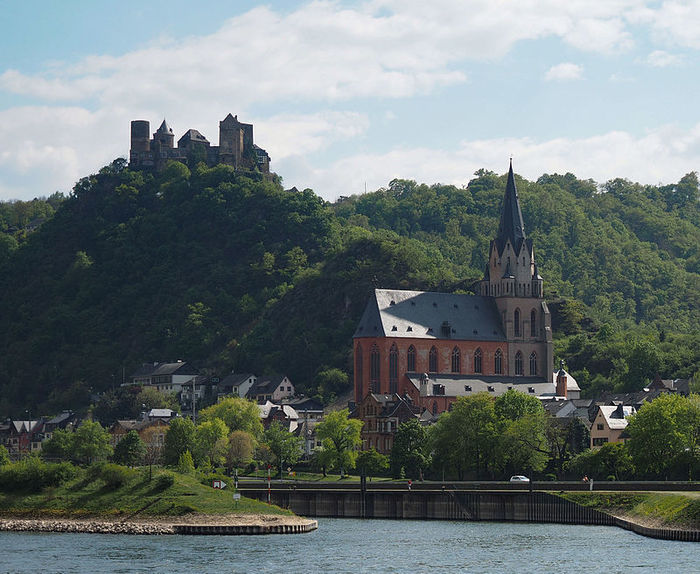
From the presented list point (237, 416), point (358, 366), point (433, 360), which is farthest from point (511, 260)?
point (237, 416)

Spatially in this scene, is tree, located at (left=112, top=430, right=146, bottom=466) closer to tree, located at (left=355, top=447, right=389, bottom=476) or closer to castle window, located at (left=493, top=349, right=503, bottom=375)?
tree, located at (left=355, top=447, right=389, bottom=476)

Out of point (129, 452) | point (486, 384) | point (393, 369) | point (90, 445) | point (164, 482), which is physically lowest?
point (164, 482)

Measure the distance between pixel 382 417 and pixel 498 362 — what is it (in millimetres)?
27557

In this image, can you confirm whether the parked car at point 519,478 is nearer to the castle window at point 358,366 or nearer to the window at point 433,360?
the castle window at point 358,366

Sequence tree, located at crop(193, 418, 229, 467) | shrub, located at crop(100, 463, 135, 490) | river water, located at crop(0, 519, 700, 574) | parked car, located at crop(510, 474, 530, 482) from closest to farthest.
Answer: river water, located at crop(0, 519, 700, 574)
shrub, located at crop(100, 463, 135, 490)
parked car, located at crop(510, 474, 530, 482)
tree, located at crop(193, 418, 229, 467)

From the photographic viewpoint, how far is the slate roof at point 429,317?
566ft

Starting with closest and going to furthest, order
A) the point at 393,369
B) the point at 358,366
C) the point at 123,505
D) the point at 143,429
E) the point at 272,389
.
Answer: the point at 123,505
the point at 143,429
the point at 393,369
the point at 358,366
the point at 272,389

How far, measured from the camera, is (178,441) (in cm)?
12694

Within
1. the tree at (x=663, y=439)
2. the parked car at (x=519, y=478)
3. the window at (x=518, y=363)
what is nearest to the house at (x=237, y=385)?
the window at (x=518, y=363)

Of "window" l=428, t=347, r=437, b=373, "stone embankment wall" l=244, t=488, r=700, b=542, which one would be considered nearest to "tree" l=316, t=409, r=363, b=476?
"stone embankment wall" l=244, t=488, r=700, b=542

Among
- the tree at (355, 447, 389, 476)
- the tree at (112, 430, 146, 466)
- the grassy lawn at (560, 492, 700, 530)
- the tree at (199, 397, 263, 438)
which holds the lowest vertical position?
the grassy lawn at (560, 492, 700, 530)

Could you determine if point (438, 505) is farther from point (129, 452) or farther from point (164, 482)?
point (129, 452)

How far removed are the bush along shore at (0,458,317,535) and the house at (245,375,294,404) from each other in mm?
90007

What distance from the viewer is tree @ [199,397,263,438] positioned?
152 meters
